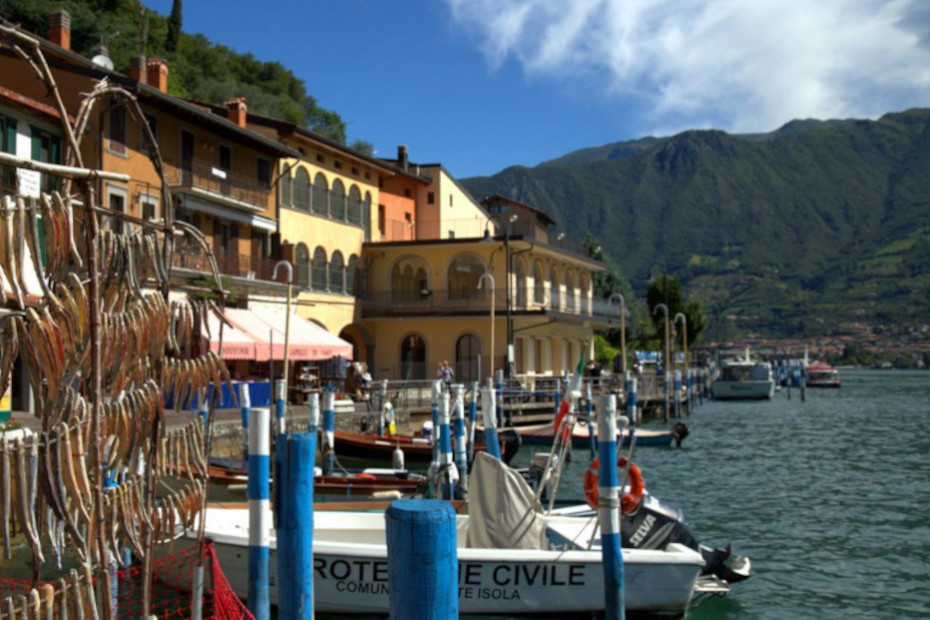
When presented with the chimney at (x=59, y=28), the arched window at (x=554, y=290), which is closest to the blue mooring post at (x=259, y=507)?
the chimney at (x=59, y=28)

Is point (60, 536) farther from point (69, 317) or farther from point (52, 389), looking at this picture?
point (69, 317)

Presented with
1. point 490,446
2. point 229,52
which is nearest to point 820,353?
point 229,52

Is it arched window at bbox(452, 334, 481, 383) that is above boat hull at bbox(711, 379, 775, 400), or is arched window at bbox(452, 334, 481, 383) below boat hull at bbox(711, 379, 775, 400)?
above

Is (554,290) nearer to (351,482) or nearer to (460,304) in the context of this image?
(460,304)

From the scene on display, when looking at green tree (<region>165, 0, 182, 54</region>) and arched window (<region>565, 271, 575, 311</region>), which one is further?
green tree (<region>165, 0, 182, 54</region>)

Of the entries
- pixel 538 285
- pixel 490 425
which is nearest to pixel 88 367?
pixel 490 425

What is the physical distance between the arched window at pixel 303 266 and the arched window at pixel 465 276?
7.75 meters

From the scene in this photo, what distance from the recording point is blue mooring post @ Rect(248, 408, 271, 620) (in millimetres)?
8305

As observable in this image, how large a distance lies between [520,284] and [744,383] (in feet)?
108

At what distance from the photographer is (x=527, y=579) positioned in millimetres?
11297

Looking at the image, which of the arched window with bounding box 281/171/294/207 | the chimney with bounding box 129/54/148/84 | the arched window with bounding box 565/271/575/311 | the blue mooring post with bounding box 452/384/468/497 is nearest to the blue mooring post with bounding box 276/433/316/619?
the blue mooring post with bounding box 452/384/468/497

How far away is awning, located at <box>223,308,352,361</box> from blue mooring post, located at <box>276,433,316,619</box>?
1826 cm

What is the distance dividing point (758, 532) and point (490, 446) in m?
5.49

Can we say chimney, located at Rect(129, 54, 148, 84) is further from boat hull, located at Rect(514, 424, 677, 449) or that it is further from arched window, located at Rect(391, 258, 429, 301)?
boat hull, located at Rect(514, 424, 677, 449)
